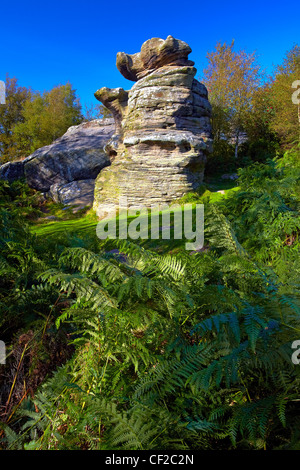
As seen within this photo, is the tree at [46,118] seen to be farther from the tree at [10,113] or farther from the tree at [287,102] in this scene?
the tree at [287,102]

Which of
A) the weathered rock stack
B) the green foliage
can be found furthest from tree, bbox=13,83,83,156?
the green foliage

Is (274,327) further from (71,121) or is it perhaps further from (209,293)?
(71,121)

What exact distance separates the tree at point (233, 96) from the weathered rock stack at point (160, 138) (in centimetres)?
843

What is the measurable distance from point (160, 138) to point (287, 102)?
31.5ft

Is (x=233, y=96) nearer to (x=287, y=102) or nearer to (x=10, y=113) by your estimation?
(x=287, y=102)

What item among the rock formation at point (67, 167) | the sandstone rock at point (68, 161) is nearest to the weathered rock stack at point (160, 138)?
Answer: the rock formation at point (67, 167)

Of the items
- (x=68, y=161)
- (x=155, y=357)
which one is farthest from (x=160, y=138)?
(x=155, y=357)

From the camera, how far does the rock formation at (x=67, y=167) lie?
1659 cm

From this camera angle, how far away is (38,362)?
6.03ft

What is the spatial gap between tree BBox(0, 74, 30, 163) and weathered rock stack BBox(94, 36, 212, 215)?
841 inches

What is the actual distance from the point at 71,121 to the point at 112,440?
3101cm

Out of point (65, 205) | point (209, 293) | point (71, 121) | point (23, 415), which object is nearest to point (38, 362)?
point (23, 415)

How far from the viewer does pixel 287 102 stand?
1572 centimetres

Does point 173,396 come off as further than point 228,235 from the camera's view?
No
